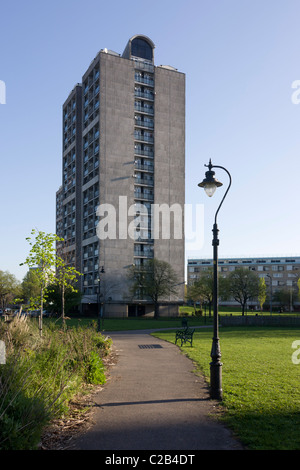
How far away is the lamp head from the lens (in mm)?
10734

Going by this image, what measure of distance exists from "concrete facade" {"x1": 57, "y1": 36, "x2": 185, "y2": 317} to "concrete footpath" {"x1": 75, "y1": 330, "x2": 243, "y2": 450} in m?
54.6

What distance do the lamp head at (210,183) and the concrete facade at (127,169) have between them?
56.4 meters

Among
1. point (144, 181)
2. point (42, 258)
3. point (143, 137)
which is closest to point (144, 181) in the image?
point (144, 181)

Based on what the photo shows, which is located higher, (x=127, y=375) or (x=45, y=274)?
(x=45, y=274)

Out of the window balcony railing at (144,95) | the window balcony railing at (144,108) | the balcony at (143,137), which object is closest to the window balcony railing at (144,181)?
the balcony at (143,137)

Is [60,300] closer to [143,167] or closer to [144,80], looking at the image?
[143,167]

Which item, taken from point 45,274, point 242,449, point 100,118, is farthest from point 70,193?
point 242,449

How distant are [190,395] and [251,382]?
2317mm

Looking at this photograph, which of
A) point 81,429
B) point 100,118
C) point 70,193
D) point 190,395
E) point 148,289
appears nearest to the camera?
point 81,429

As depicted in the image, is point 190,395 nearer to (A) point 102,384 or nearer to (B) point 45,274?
(A) point 102,384

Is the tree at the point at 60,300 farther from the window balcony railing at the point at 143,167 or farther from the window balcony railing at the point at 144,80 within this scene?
the window balcony railing at the point at 144,80

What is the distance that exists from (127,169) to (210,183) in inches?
2394

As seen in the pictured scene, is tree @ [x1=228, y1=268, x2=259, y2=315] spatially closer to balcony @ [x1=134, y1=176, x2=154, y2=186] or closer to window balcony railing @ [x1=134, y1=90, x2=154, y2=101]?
balcony @ [x1=134, y1=176, x2=154, y2=186]

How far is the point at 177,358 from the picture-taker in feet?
53.9
